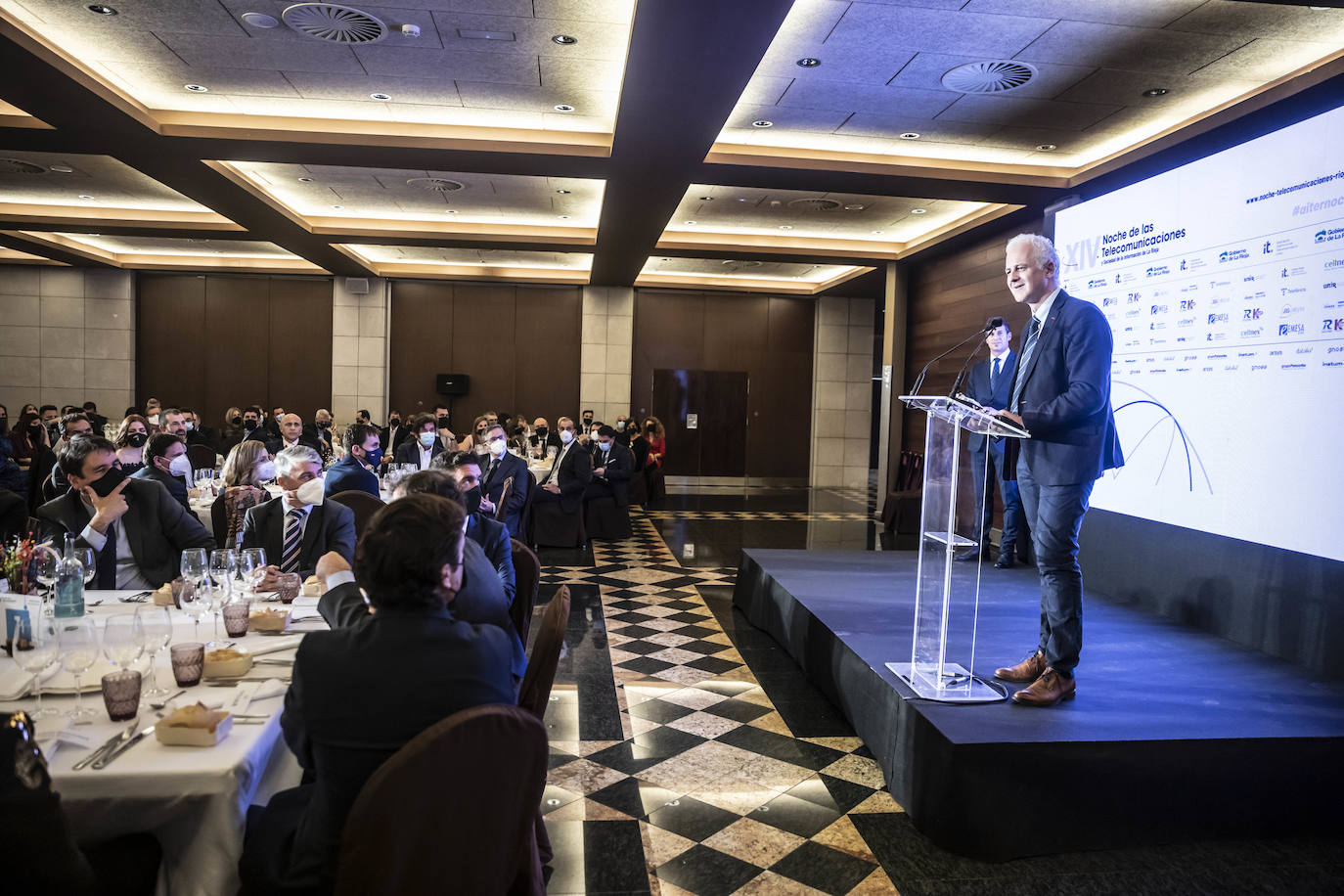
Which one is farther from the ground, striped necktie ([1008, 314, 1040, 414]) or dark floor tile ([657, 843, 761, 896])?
striped necktie ([1008, 314, 1040, 414])

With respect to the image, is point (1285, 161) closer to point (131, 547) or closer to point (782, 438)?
point (131, 547)

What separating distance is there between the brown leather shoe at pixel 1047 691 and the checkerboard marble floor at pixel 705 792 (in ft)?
2.17

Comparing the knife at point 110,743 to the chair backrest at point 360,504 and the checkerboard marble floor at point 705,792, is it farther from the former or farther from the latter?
the chair backrest at point 360,504

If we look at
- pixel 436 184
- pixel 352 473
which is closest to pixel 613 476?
pixel 436 184

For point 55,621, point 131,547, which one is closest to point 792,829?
point 55,621

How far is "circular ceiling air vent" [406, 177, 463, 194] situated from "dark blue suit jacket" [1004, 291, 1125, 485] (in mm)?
7439

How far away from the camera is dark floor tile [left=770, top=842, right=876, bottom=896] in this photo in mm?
2701

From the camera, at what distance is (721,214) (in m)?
10.5

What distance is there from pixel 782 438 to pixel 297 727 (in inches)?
590

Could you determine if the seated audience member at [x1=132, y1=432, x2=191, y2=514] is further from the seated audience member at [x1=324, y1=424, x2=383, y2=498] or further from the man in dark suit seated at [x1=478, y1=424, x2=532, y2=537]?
the man in dark suit seated at [x1=478, y1=424, x2=532, y2=537]

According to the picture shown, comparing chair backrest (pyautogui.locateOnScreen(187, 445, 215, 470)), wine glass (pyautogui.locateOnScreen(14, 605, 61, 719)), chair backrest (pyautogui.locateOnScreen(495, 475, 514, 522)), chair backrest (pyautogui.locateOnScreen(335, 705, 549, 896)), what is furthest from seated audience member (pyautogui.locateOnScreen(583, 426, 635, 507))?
chair backrest (pyautogui.locateOnScreen(335, 705, 549, 896))

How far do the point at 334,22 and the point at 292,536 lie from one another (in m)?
3.38

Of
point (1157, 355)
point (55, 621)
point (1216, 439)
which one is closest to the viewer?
point (55, 621)

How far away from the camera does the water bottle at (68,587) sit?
2.62 meters
